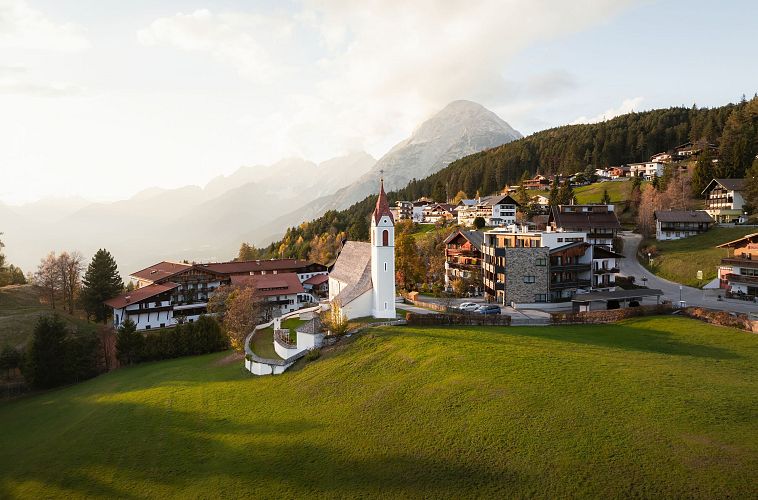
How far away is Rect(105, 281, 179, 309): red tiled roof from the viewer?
64312 millimetres

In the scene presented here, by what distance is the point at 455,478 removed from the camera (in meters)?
17.7

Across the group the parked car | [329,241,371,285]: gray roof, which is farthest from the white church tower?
the parked car

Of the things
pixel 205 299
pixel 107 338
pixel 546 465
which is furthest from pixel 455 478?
pixel 205 299

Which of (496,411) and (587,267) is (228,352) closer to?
(496,411)

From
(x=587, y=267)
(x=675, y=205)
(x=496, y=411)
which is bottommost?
(x=496, y=411)

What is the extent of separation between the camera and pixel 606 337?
33.2 metres

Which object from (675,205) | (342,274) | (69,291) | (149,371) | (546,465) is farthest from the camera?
(675,205)

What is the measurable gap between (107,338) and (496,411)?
5095 centimetres

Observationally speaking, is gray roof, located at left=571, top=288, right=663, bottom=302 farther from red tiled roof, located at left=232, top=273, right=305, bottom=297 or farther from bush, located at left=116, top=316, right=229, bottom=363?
red tiled roof, located at left=232, top=273, right=305, bottom=297

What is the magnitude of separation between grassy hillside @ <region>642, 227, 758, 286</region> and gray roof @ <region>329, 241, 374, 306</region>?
4229 centimetres

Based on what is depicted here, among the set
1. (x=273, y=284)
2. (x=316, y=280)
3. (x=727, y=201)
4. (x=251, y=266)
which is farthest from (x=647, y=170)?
(x=251, y=266)

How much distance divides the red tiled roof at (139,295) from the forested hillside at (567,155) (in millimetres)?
38679

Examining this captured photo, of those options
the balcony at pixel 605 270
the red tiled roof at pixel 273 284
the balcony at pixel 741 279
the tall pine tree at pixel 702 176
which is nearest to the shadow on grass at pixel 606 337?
the balcony at pixel 605 270

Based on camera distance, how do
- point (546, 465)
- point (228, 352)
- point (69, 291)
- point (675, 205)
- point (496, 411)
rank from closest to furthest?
point (546, 465) → point (496, 411) → point (228, 352) → point (69, 291) → point (675, 205)
